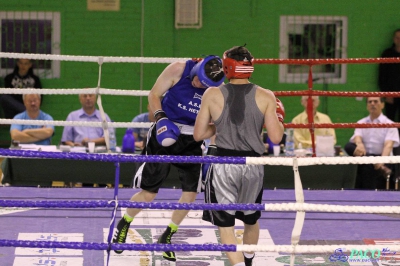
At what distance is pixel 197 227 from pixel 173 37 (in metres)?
5.05

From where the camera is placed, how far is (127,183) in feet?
24.8

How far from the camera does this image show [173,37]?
10.5 m

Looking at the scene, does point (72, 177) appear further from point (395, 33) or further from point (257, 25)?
point (395, 33)

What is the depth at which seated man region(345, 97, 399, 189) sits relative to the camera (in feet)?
26.1

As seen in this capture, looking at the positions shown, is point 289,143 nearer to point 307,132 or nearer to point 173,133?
point 307,132

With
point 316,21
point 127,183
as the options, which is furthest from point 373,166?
point 316,21

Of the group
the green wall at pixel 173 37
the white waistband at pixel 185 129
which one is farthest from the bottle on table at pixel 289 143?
the white waistband at pixel 185 129

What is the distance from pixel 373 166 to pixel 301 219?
3829 millimetres

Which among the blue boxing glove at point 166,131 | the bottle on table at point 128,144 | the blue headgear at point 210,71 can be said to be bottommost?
the bottle on table at point 128,144

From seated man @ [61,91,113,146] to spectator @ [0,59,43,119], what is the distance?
67.4 inches

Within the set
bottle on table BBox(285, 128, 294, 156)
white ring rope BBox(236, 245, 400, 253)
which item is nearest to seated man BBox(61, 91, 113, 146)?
bottle on table BBox(285, 128, 294, 156)

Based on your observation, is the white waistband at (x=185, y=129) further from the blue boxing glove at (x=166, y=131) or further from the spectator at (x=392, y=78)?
the spectator at (x=392, y=78)

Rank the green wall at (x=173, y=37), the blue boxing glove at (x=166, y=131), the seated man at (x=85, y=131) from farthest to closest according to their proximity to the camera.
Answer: the green wall at (x=173, y=37) → the seated man at (x=85, y=131) → the blue boxing glove at (x=166, y=131)

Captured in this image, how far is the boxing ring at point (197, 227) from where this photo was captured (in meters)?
4.20
